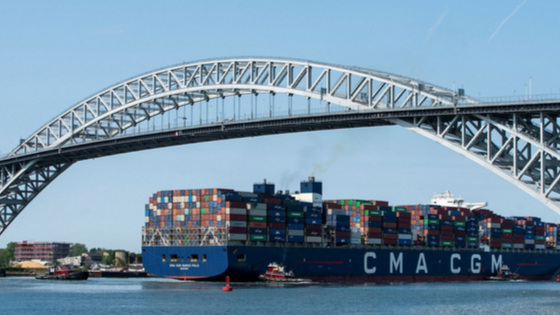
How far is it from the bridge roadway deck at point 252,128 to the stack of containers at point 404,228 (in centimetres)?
2172

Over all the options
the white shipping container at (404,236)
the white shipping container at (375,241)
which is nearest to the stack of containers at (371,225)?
the white shipping container at (375,241)

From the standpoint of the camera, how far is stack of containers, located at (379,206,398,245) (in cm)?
8506

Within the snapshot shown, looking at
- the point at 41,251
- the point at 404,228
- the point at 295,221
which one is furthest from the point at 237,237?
the point at 41,251

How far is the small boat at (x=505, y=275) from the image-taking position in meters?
94.9

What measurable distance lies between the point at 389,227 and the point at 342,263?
7.99 meters

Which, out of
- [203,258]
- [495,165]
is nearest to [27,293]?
[203,258]

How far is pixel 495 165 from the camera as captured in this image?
51.3 m

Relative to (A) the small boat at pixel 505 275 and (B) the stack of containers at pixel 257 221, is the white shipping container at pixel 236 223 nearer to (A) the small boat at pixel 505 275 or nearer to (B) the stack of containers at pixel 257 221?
(B) the stack of containers at pixel 257 221

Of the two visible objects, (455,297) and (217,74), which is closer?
(455,297)

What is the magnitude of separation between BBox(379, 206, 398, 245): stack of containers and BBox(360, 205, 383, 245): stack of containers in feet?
1.97

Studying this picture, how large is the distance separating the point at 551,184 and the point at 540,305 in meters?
8.95

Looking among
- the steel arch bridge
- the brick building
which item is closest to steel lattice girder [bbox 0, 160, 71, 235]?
the steel arch bridge

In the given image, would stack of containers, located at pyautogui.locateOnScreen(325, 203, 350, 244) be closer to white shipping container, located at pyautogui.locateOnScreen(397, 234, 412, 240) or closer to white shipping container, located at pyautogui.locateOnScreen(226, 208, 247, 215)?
white shipping container, located at pyautogui.locateOnScreen(397, 234, 412, 240)

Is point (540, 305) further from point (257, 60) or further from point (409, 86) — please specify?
point (257, 60)
